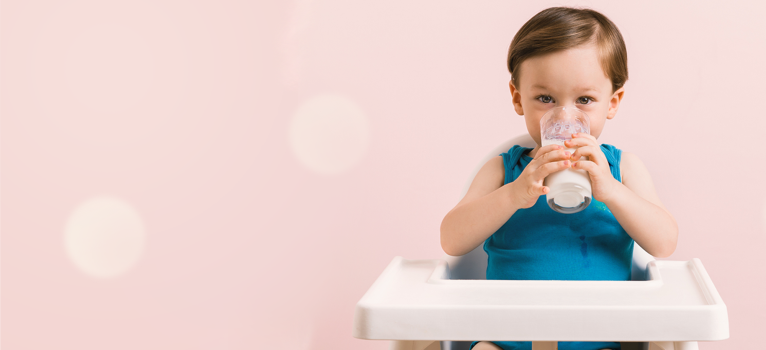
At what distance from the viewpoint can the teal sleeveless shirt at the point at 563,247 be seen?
0.98 metres

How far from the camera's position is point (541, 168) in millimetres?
792

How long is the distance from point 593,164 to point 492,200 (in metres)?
0.17

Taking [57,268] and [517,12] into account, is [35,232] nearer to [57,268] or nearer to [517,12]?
[57,268]

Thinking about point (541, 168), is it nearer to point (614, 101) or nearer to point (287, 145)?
point (614, 101)

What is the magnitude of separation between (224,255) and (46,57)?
2.68 feet

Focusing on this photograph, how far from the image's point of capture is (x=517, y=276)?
1003mm

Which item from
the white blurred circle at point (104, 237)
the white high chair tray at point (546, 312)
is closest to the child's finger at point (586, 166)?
the white high chair tray at point (546, 312)

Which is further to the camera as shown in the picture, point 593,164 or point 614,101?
point 614,101

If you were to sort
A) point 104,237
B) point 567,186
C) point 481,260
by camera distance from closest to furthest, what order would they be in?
point 567,186, point 481,260, point 104,237

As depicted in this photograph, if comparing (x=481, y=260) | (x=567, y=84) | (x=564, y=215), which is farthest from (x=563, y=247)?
(x=567, y=84)

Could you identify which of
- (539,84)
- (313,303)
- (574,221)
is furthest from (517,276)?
(313,303)

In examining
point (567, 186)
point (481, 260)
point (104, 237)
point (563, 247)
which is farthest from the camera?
point (104, 237)

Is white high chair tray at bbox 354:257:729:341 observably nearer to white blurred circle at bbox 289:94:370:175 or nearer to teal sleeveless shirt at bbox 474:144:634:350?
teal sleeveless shirt at bbox 474:144:634:350

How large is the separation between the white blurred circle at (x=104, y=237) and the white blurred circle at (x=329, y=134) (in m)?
0.58
